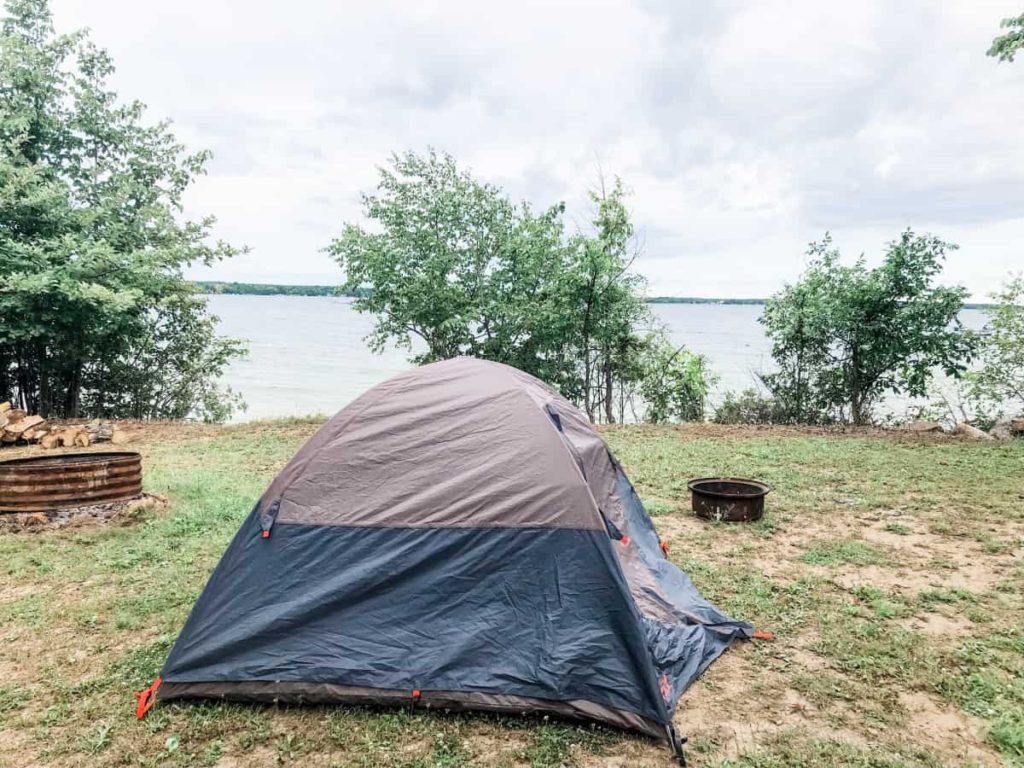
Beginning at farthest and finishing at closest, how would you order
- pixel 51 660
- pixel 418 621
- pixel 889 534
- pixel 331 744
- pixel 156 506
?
pixel 156 506
pixel 889 534
pixel 51 660
pixel 418 621
pixel 331 744

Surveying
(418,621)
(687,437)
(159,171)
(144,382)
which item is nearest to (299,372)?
(144,382)

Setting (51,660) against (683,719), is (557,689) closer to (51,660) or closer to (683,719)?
(683,719)

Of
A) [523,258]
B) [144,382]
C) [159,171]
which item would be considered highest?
[159,171]

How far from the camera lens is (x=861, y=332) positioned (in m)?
11.5

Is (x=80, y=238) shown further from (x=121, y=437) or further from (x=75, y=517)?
(x=75, y=517)

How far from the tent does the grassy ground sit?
15 centimetres

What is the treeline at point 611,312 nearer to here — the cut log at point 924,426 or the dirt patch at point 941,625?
the cut log at point 924,426

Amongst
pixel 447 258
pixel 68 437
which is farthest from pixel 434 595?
pixel 447 258

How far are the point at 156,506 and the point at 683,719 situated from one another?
230 inches

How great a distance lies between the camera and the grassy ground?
9.91 ft

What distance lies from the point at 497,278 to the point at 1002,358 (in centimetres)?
963

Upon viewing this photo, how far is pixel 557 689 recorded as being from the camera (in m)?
3.21

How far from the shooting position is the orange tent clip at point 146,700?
3.25 meters

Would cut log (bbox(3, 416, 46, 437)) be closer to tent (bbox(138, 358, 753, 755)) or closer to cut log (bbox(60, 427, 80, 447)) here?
cut log (bbox(60, 427, 80, 447))
